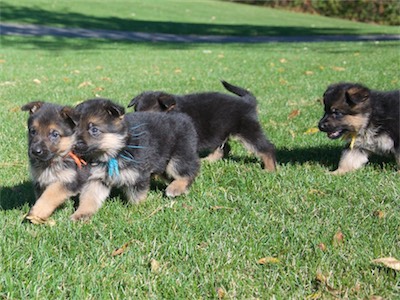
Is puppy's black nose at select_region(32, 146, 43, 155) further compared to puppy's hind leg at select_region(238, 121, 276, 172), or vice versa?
puppy's hind leg at select_region(238, 121, 276, 172)

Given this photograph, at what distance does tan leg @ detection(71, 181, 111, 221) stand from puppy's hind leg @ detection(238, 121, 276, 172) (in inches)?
72.8

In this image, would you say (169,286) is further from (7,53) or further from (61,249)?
(7,53)

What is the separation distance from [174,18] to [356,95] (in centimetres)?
Answer: 3213

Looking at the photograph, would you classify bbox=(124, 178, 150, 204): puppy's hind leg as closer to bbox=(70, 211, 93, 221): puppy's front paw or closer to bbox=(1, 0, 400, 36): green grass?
bbox=(70, 211, 93, 221): puppy's front paw

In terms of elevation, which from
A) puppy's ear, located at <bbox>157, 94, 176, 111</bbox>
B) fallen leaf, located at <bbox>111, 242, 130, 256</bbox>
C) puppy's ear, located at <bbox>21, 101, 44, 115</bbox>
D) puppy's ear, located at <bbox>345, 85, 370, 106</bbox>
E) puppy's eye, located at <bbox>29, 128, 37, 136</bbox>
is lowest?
fallen leaf, located at <bbox>111, 242, 130, 256</bbox>

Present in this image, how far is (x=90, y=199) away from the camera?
14.3 ft

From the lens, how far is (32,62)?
47.8 ft

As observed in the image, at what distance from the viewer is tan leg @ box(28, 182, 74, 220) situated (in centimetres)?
400

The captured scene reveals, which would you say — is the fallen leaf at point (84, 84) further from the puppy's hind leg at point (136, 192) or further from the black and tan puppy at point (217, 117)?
the puppy's hind leg at point (136, 192)

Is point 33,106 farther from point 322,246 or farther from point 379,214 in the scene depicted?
point 379,214

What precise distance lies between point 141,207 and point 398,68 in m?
9.65

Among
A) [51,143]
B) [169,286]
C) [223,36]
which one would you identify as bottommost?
[223,36]

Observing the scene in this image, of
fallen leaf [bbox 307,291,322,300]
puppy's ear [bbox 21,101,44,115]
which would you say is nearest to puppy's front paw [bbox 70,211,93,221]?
puppy's ear [bbox 21,101,44,115]

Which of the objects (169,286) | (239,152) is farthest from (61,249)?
(239,152)
